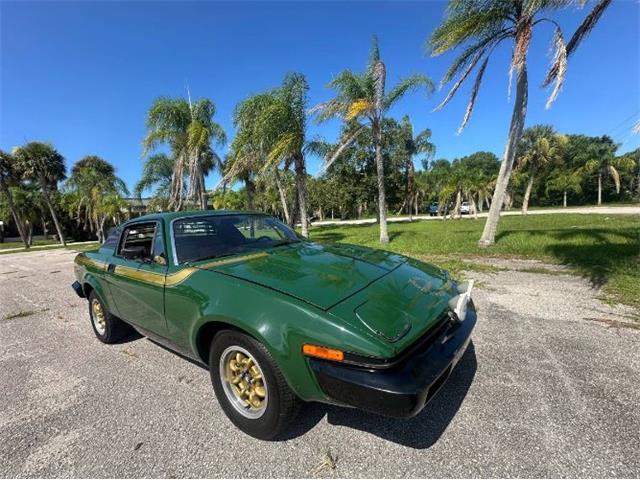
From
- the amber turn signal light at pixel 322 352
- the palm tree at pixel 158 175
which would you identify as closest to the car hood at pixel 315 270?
the amber turn signal light at pixel 322 352

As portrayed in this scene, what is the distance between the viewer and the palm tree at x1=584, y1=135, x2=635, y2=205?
41.9m

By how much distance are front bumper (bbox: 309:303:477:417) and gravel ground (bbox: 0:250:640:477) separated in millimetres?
477

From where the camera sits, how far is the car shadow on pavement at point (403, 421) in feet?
6.85

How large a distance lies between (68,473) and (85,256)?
9.58 feet

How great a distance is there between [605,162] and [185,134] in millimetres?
56172

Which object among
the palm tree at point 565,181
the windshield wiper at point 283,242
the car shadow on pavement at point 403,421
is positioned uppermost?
the palm tree at point 565,181

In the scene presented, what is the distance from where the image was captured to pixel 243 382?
2.23 m

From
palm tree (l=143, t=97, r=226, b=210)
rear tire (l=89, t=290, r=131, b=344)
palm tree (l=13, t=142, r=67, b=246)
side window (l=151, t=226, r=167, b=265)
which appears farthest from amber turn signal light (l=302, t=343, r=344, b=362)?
palm tree (l=13, t=142, r=67, b=246)

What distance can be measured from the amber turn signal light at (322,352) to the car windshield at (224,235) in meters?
1.38

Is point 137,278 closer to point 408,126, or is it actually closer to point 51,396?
point 51,396

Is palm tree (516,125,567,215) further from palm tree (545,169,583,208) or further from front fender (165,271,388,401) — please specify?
front fender (165,271,388,401)

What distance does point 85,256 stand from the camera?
4.12 m

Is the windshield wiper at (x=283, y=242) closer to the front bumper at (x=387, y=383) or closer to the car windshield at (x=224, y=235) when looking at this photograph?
the car windshield at (x=224, y=235)

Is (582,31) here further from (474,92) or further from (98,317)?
(98,317)
